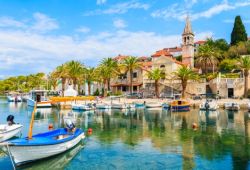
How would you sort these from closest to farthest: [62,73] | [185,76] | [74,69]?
[185,76]
[74,69]
[62,73]

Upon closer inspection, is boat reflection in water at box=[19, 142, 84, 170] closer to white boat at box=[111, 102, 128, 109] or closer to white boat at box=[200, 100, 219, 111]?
white boat at box=[111, 102, 128, 109]

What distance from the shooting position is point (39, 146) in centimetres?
1948

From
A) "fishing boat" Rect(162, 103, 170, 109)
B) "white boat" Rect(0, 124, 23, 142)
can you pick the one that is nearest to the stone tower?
"fishing boat" Rect(162, 103, 170, 109)

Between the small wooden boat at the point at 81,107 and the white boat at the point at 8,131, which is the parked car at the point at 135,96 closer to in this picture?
the small wooden boat at the point at 81,107

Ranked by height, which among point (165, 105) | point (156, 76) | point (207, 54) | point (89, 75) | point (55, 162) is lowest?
point (55, 162)

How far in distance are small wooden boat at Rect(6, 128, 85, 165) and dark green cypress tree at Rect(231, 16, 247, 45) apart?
88873mm

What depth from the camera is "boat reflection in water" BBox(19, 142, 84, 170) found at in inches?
766

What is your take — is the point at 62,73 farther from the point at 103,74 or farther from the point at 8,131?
the point at 8,131

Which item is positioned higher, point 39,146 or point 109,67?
point 109,67

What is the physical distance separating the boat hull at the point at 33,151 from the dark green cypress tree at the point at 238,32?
9049cm

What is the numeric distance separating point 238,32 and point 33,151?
9493 centimetres

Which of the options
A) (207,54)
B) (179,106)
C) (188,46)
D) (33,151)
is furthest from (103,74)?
(33,151)

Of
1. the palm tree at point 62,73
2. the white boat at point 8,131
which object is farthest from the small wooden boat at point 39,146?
the palm tree at point 62,73

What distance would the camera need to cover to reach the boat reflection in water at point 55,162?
63.9ft
